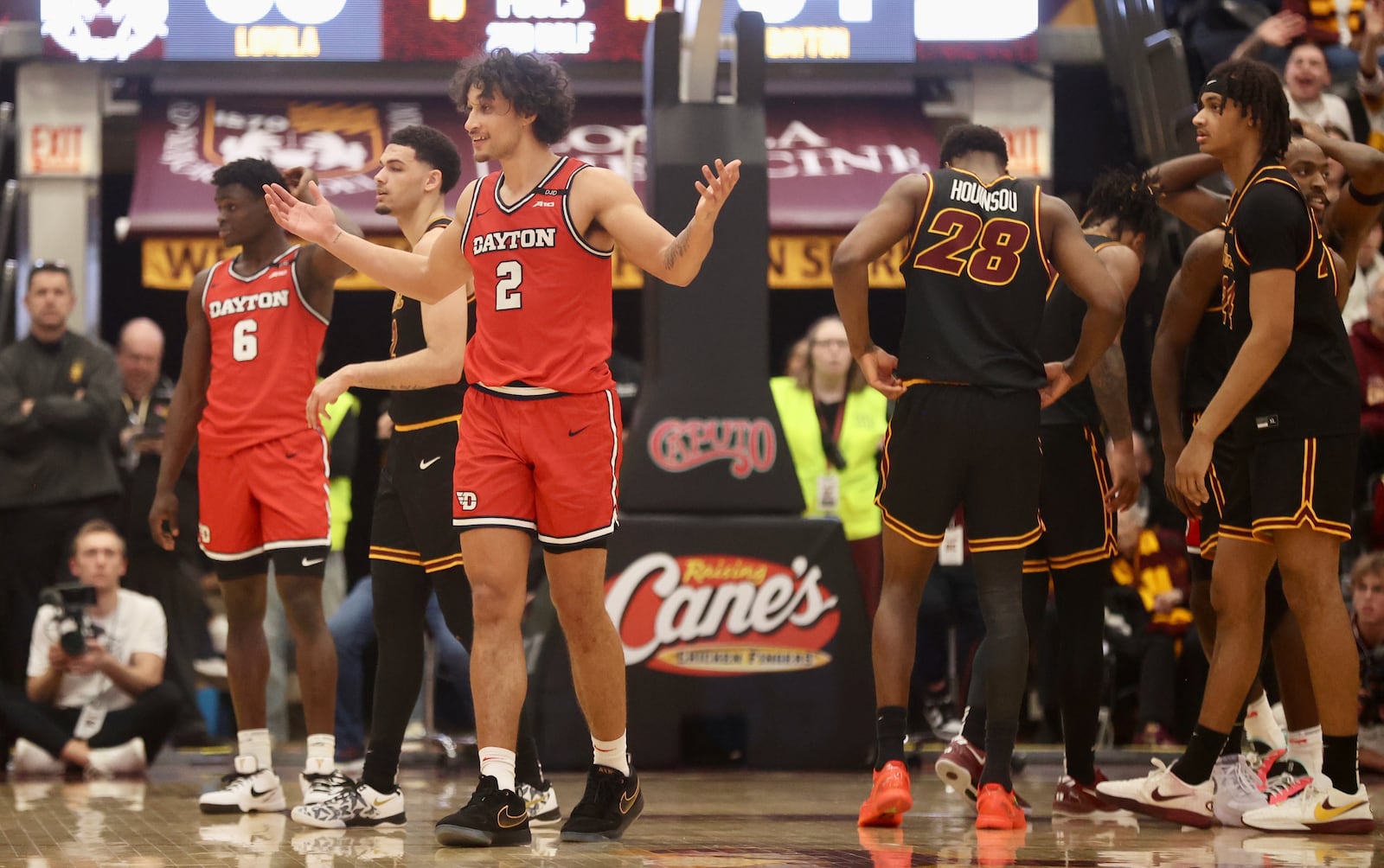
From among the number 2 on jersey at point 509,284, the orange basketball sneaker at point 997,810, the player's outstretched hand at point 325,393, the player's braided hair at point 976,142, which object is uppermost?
the player's braided hair at point 976,142

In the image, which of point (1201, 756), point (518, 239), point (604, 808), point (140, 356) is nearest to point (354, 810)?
point (604, 808)

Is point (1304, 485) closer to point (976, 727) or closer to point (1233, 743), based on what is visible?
point (1233, 743)

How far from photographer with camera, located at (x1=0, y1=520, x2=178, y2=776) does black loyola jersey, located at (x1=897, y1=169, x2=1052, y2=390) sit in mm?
3986

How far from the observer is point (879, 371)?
525 centimetres

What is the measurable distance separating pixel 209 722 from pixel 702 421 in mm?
4191

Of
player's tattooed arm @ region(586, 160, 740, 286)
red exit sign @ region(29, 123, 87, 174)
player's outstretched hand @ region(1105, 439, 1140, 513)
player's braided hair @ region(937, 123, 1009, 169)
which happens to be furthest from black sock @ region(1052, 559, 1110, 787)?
red exit sign @ region(29, 123, 87, 174)

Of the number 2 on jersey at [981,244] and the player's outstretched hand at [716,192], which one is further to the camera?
the number 2 on jersey at [981,244]

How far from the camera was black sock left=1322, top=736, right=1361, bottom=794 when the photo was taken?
500 cm

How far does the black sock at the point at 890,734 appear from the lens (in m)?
5.02

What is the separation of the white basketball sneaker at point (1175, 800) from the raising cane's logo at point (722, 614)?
1988mm

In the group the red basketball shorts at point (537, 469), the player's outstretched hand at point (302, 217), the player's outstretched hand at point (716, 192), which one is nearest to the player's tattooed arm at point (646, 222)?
the player's outstretched hand at point (716, 192)

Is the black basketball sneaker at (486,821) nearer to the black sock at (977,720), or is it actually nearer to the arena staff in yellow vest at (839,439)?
the black sock at (977,720)

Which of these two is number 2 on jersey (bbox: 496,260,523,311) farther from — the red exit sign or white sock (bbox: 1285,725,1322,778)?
the red exit sign

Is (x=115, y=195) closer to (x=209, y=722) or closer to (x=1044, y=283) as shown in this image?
(x=209, y=722)
